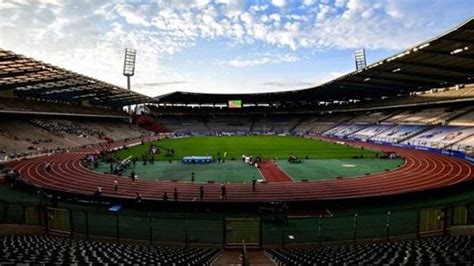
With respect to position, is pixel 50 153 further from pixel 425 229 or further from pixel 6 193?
pixel 425 229

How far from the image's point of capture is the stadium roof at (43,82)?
3525 cm

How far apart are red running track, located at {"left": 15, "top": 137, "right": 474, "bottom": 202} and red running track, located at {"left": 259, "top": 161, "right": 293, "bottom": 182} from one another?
5.31ft

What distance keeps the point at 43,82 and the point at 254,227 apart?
140ft

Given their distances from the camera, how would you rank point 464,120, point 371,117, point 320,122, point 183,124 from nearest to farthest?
point 464,120 < point 371,117 < point 320,122 < point 183,124

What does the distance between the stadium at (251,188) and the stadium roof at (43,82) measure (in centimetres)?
30

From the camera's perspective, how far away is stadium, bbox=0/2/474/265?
1180 centimetres

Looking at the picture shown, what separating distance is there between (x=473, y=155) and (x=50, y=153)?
49446 millimetres

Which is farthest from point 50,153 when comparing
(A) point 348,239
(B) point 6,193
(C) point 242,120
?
(C) point 242,120

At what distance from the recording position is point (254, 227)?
1575 centimetres

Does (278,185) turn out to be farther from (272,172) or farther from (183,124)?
(183,124)

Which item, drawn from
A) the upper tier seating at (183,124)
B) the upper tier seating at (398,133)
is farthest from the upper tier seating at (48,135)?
the upper tier seating at (398,133)

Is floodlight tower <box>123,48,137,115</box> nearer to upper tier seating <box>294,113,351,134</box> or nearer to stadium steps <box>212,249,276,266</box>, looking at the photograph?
upper tier seating <box>294,113,351,134</box>

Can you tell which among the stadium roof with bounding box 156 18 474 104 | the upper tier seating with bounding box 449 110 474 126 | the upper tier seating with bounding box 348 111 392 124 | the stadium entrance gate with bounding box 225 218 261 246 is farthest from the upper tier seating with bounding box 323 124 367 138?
the stadium entrance gate with bounding box 225 218 261 246

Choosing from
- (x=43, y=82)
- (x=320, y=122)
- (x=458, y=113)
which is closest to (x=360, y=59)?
(x=320, y=122)
